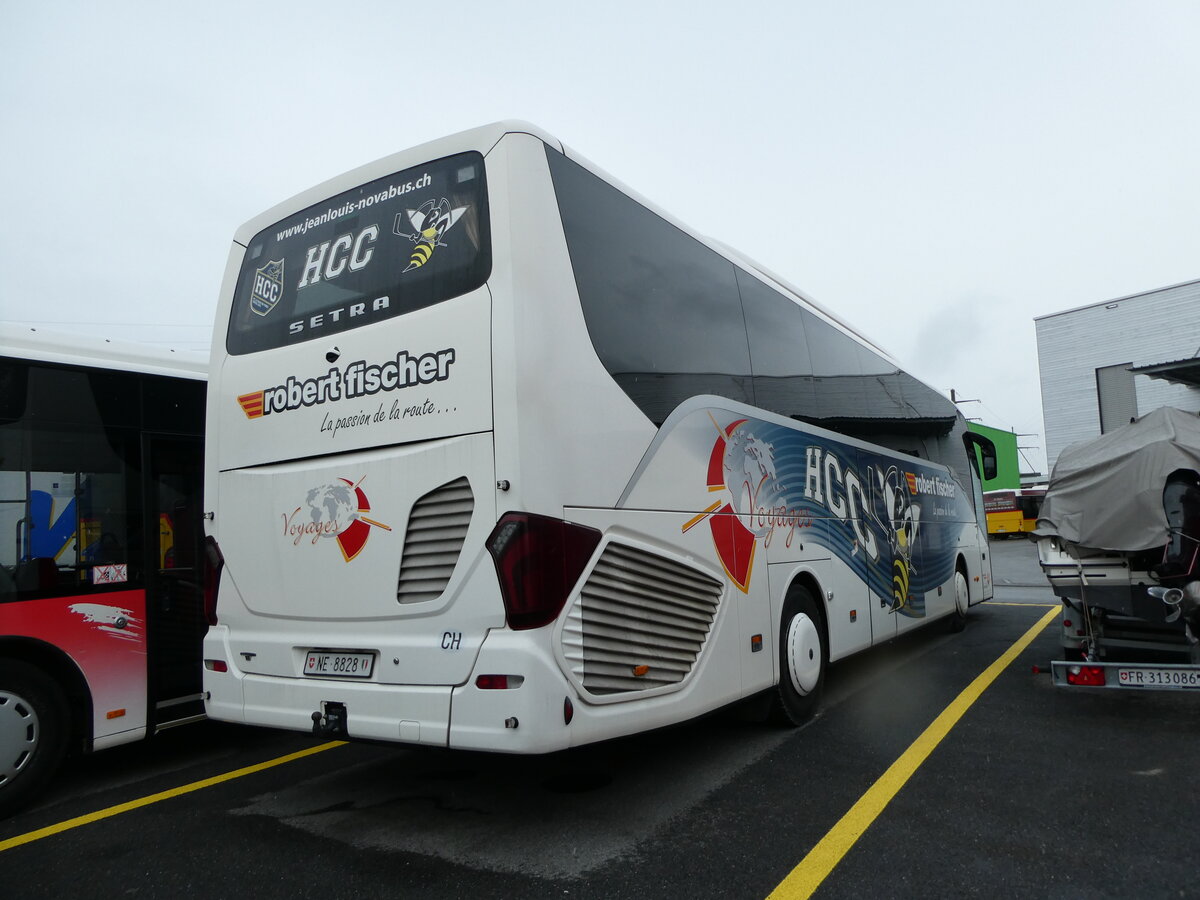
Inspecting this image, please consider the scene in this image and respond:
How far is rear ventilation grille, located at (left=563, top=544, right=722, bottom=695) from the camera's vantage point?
395 cm

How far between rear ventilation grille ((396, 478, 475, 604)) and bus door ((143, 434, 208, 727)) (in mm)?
2625

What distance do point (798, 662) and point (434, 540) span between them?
3.24 meters

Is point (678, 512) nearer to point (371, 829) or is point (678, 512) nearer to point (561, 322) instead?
point (561, 322)

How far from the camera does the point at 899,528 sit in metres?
8.86

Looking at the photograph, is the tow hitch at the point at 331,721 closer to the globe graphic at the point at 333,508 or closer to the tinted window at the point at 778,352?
the globe graphic at the point at 333,508

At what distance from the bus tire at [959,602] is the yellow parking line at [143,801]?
827cm

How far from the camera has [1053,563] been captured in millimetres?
6477

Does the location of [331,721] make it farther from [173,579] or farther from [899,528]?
[899,528]

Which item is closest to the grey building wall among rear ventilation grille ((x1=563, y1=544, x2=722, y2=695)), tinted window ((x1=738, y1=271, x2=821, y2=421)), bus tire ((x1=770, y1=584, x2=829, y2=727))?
tinted window ((x1=738, y1=271, x2=821, y2=421))

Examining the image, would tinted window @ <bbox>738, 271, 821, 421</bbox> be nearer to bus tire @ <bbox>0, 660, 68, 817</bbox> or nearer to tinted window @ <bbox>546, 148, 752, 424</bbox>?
tinted window @ <bbox>546, 148, 752, 424</bbox>

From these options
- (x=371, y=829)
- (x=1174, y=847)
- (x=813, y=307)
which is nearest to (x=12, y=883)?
(x=371, y=829)

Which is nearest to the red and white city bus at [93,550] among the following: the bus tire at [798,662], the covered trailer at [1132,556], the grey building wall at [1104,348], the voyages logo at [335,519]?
the voyages logo at [335,519]

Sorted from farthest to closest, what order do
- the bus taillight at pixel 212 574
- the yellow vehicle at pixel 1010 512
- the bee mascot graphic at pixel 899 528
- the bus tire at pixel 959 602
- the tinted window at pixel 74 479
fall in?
the yellow vehicle at pixel 1010 512
the bus tire at pixel 959 602
the bee mascot graphic at pixel 899 528
the tinted window at pixel 74 479
the bus taillight at pixel 212 574

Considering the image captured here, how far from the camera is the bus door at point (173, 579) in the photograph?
5.66 meters
